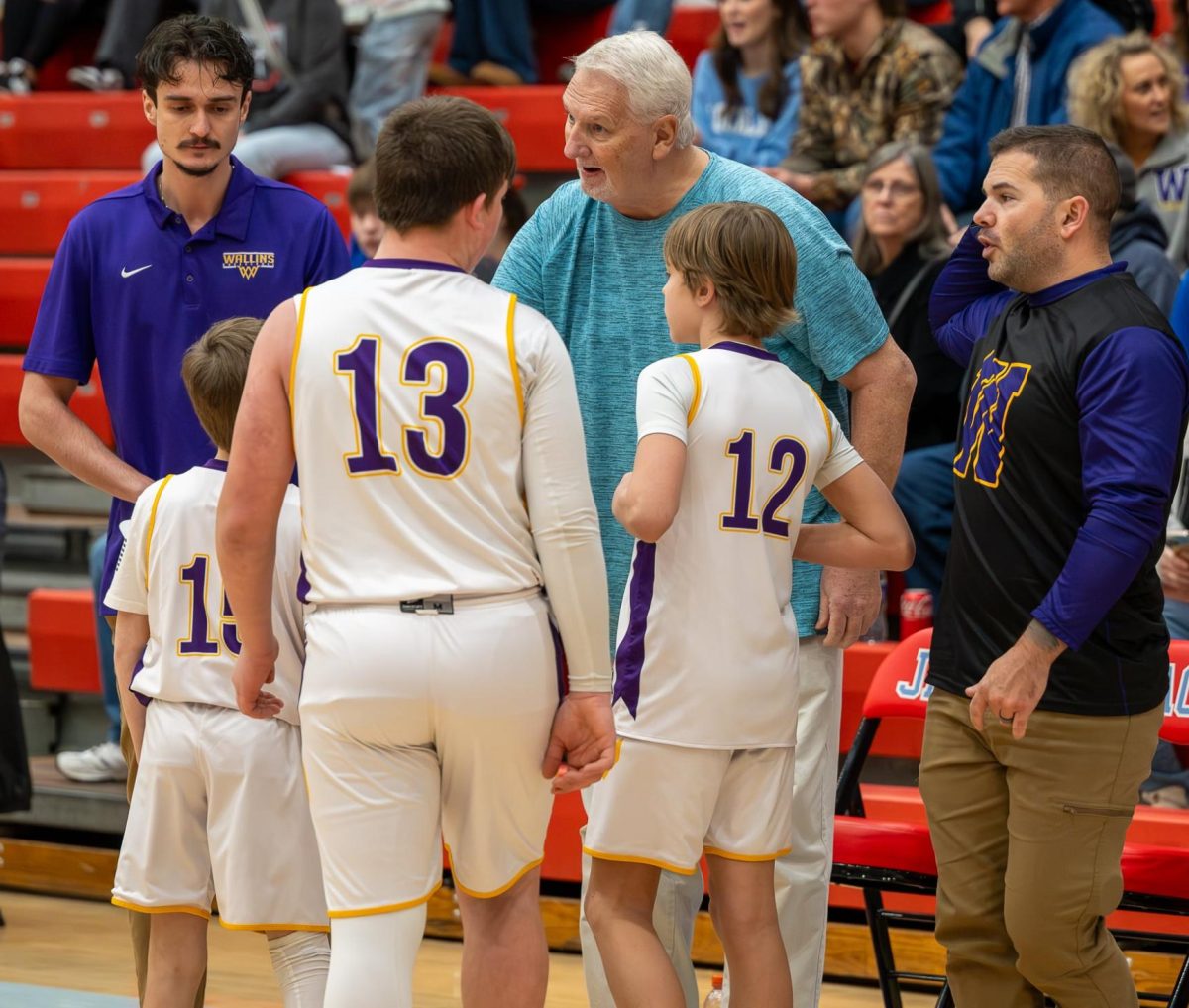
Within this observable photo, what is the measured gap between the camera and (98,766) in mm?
4984

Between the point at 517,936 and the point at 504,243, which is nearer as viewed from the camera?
the point at 517,936

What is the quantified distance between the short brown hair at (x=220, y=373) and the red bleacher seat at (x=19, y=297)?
13.7 ft

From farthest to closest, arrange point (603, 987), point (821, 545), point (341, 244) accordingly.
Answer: point (341, 244), point (603, 987), point (821, 545)

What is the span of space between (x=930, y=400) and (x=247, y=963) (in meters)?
2.37

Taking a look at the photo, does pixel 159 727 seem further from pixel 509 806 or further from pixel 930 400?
pixel 930 400

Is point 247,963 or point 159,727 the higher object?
point 159,727

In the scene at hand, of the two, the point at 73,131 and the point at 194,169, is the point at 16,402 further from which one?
the point at 194,169

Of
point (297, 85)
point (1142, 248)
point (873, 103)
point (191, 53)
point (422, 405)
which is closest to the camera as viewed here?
point (422, 405)

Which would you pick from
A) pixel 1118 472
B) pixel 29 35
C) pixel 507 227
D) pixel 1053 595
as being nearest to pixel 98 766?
pixel 507 227

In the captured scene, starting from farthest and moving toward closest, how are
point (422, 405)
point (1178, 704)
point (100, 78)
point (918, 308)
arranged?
point (100, 78)
point (918, 308)
point (1178, 704)
point (422, 405)

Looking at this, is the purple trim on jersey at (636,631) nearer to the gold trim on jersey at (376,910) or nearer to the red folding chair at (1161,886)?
the gold trim on jersey at (376,910)

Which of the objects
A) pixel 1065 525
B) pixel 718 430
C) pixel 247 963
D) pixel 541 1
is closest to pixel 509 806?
pixel 718 430

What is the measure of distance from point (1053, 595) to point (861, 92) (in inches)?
134

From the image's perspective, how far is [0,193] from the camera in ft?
23.9
